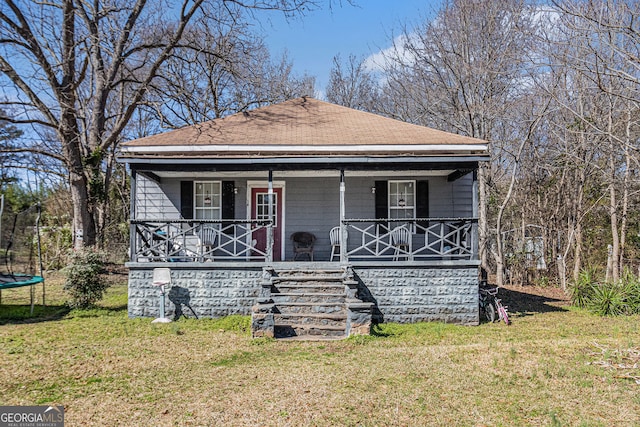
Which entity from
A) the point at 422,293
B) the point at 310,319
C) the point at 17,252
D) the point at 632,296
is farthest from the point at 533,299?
the point at 17,252

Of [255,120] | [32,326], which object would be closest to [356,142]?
[255,120]

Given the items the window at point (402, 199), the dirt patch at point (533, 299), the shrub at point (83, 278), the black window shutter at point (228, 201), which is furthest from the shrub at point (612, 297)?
the shrub at point (83, 278)

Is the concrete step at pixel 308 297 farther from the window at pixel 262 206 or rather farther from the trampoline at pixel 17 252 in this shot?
the trampoline at pixel 17 252

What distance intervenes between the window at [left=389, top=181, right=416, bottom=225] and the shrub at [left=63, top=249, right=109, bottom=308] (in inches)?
302

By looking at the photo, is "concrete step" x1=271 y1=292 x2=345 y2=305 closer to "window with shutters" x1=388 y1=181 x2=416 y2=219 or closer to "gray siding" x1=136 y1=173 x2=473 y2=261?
"gray siding" x1=136 y1=173 x2=473 y2=261

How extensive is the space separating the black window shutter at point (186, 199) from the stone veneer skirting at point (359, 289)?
2722mm

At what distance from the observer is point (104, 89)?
51.8 feet

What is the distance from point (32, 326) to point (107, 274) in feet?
26.1

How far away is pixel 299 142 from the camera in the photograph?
1125 centimetres

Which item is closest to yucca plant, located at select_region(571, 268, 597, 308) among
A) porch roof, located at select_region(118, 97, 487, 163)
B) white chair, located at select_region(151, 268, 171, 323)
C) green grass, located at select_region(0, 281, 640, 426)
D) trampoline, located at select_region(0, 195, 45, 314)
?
green grass, located at select_region(0, 281, 640, 426)

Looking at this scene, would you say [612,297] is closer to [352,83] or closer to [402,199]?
[402,199]

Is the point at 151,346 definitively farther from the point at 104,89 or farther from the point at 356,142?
the point at 104,89

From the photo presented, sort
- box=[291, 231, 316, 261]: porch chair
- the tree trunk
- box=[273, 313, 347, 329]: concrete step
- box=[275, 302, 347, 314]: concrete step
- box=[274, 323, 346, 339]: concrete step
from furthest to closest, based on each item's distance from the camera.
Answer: the tree trunk
box=[291, 231, 316, 261]: porch chair
box=[275, 302, 347, 314]: concrete step
box=[273, 313, 347, 329]: concrete step
box=[274, 323, 346, 339]: concrete step

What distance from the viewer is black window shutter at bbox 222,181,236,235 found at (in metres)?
12.4
